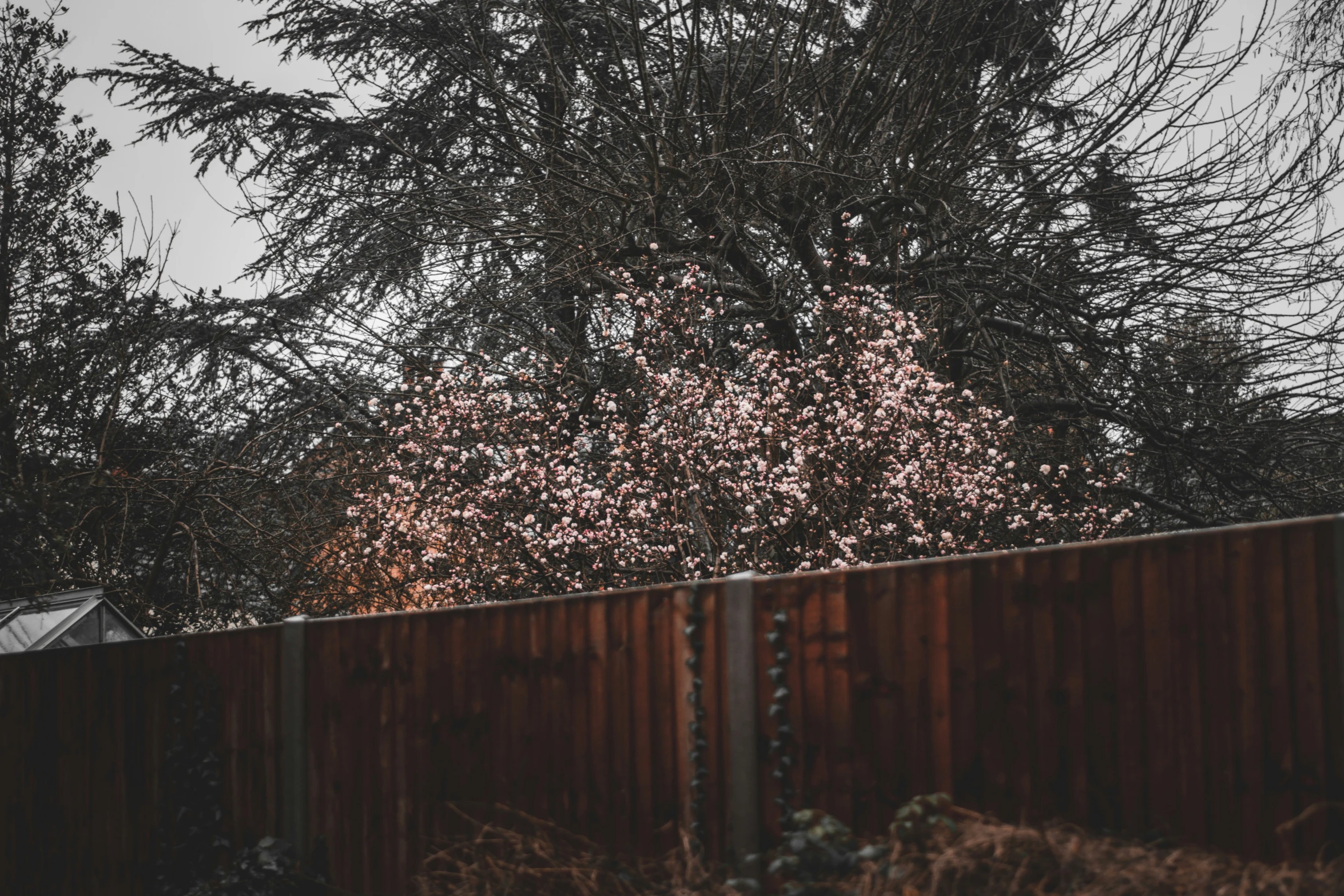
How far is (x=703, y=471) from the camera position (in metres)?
7.11

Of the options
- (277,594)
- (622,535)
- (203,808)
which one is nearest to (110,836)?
(203,808)

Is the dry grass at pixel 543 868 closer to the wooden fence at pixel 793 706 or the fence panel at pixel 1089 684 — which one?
the wooden fence at pixel 793 706

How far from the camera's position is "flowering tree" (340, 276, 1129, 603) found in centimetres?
680

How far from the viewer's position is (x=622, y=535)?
721 centimetres

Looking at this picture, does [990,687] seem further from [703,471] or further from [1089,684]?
[703,471]

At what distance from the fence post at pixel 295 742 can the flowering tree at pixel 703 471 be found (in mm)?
3042

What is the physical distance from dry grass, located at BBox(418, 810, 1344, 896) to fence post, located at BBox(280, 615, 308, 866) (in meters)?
1.13

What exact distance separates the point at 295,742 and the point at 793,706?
217 centimetres

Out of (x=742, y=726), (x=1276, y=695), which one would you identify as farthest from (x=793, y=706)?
(x=1276, y=695)

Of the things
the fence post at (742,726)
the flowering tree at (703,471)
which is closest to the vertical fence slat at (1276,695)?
the fence post at (742,726)

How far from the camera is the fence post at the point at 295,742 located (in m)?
4.17

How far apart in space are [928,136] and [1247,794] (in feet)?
20.1

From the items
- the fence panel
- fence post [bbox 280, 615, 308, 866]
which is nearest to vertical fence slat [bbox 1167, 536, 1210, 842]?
the fence panel

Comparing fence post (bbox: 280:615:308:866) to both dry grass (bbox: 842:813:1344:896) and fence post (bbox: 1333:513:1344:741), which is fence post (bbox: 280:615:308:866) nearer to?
dry grass (bbox: 842:813:1344:896)
